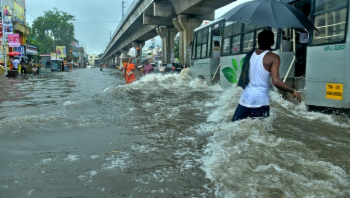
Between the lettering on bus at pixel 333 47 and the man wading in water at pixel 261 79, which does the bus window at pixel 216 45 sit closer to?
the lettering on bus at pixel 333 47

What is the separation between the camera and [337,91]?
5.86m

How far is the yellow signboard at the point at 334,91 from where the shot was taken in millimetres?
5781

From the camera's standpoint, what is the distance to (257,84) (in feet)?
11.7

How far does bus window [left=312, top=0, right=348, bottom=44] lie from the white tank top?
3.25 metres

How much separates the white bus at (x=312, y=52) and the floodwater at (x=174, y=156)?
60 cm

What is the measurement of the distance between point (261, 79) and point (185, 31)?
84.0ft

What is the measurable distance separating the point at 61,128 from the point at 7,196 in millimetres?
2852

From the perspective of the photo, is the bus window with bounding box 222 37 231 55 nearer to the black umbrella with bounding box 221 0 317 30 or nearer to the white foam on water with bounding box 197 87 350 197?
the black umbrella with bounding box 221 0 317 30

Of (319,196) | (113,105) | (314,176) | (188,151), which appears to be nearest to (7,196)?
(188,151)

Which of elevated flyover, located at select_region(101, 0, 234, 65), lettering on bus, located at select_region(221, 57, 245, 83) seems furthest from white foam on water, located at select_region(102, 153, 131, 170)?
elevated flyover, located at select_region(101, 0, 234, 65)

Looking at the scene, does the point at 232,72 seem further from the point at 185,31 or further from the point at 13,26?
the point at 13,26

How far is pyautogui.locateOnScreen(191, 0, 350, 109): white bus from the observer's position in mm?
5770

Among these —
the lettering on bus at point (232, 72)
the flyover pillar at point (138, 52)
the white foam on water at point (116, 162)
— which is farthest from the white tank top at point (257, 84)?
the flyover pillar at point (138, 52)

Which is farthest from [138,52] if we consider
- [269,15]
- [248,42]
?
[269,15]
